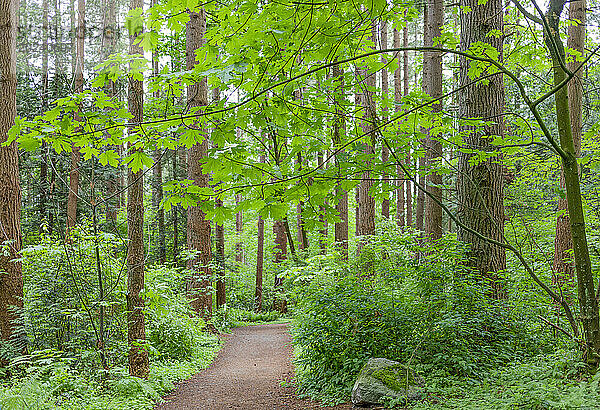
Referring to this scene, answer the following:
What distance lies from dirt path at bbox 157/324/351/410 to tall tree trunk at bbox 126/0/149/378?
0.79 m

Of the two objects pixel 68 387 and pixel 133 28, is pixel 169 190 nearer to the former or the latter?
pixel 133 28

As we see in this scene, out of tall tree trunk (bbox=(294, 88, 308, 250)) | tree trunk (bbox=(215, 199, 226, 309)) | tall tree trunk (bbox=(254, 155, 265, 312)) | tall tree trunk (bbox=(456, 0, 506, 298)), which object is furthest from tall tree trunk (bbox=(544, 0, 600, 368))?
tall tree trunk (bbox=(254, 155, 265, 312))

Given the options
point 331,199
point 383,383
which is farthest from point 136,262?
point 331,199

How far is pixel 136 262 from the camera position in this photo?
7258 millimetres

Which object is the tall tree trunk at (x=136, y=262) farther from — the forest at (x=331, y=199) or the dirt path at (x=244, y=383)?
the dirt path at (x=244, y=383)

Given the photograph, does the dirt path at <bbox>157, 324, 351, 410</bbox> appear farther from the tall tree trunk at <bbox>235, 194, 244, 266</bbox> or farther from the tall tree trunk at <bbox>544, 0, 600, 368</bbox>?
the tall tree trunk at <bbox>235, 194, 244, 266</bbox>

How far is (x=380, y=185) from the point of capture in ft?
15.1

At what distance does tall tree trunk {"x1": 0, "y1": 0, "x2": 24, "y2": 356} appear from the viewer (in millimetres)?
7773

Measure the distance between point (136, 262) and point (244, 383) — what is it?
298 centimetres

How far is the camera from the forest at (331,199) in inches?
125

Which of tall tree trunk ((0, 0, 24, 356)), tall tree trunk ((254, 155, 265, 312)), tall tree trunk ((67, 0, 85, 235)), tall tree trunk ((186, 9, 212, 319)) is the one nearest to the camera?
tall tree trunk ((0, 0, 24, 356))

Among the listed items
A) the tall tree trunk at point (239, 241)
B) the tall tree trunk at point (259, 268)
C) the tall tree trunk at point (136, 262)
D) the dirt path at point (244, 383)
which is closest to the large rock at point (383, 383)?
the dirt path at point (244, 383)

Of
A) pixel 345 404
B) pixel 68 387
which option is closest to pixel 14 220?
pixel 68 387

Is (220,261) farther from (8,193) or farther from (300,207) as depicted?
(8,193)
